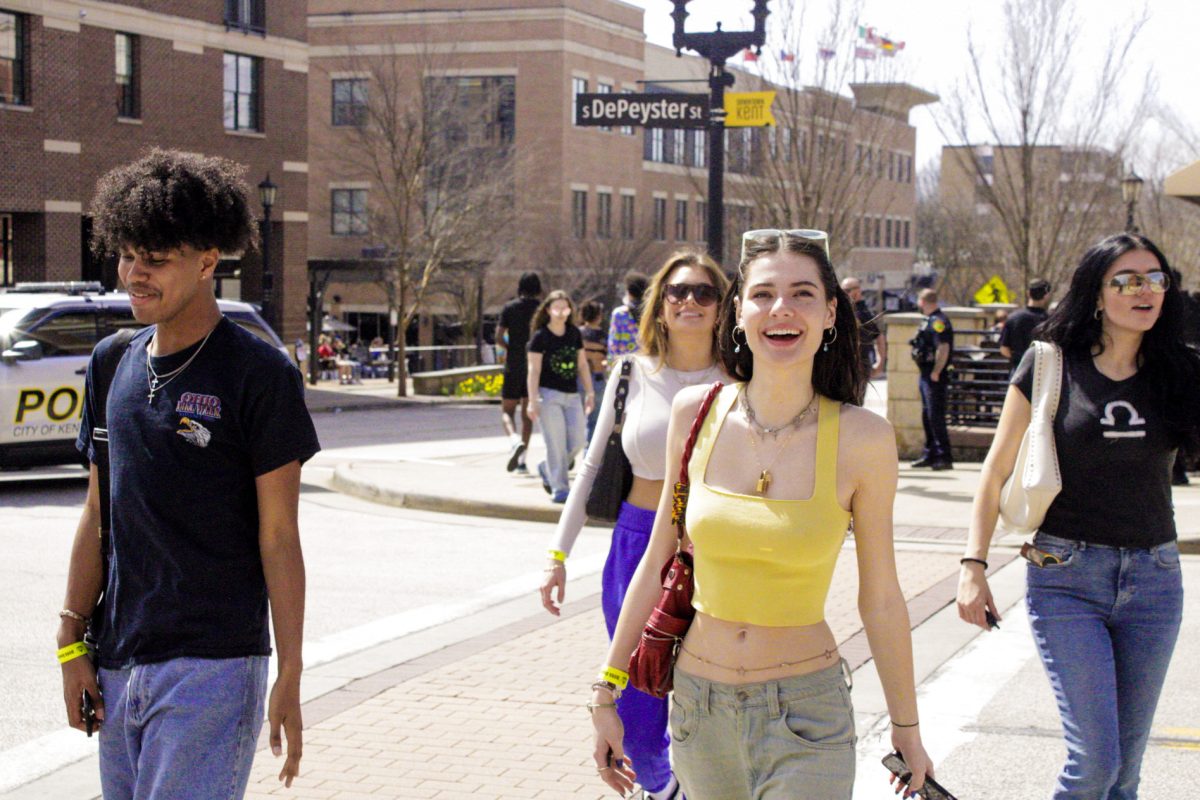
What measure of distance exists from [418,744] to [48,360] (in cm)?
973

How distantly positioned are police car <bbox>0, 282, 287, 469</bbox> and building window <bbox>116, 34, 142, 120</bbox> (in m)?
20.4

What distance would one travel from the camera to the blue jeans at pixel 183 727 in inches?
127

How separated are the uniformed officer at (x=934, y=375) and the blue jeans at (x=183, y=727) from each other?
1365cm

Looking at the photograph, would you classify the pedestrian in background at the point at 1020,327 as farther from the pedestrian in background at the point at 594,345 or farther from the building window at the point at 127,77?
the building window at the point at 127,77

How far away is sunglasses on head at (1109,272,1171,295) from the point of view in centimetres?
452

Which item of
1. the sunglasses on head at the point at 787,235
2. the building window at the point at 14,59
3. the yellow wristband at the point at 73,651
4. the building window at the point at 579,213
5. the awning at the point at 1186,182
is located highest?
the building window at the point at 14,59

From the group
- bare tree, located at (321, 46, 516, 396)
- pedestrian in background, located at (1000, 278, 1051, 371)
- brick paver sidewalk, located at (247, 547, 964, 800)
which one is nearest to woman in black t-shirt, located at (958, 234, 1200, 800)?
brick paver sidewalk, located at (247, 547, 964, 800)

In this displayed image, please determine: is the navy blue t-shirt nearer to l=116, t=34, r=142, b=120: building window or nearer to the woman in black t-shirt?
the woman in black t-shirt

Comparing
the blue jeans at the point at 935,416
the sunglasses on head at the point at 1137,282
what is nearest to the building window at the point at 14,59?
the blue jeans at the point at 935,416

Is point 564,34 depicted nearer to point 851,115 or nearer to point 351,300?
point 351,300

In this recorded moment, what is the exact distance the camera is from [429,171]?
43.9m

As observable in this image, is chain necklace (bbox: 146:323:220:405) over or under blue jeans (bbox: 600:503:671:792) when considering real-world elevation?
over

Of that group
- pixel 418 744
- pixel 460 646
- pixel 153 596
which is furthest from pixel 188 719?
pixel 460 646

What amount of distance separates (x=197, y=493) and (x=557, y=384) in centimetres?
1057
